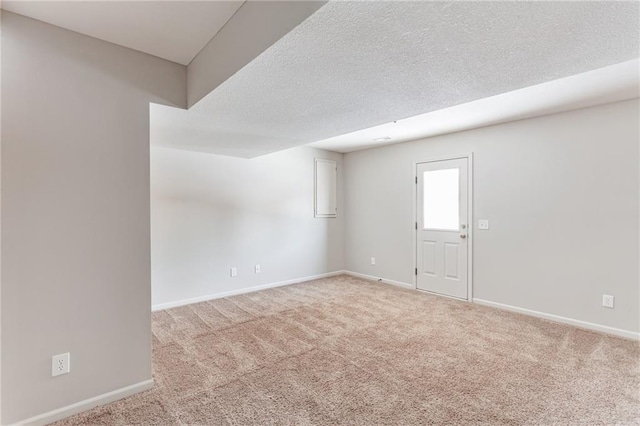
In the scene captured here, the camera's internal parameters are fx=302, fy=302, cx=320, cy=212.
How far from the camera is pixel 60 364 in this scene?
1.91 metres

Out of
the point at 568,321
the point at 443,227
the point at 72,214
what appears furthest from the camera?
the point at 443,227

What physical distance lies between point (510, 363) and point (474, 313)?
1258 mm

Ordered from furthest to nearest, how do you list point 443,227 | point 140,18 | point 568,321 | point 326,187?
point 326,187 → point 443,227 → point 568,321 → point 140,18

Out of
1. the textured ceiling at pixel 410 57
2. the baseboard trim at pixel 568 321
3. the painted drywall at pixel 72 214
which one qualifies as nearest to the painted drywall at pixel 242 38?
the textured ceiling at pixel 410 57

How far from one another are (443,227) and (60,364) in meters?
4.48

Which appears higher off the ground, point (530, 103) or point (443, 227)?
point (530, 103)

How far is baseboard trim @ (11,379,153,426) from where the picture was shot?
72.0 inches

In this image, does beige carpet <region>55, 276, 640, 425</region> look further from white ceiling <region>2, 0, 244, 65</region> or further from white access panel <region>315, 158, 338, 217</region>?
white ceiling <region>2, 0, 244, 65</region>

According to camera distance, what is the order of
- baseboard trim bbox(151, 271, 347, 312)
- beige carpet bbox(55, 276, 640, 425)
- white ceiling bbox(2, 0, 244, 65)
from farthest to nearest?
baseboard trim bbox(151, 271, 347, 312) → beige carpet bbox(55, 276, 640, 425) → white ceiling bbox(2, 0, 244, 65)

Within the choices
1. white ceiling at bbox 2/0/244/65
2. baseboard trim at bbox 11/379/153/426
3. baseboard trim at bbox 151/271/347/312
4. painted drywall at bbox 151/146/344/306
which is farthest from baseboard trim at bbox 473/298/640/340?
white ceiling at bbox 2/0/244/65

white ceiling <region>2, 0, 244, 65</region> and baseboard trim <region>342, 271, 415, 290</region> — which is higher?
white ceiling <region>2, 0, 244, 65</region>

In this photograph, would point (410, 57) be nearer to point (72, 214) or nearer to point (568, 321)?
point (72, 214)

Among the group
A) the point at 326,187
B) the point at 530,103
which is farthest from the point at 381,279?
the point at 530,103

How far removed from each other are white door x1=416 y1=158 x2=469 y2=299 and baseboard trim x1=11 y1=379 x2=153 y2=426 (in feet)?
12.8
